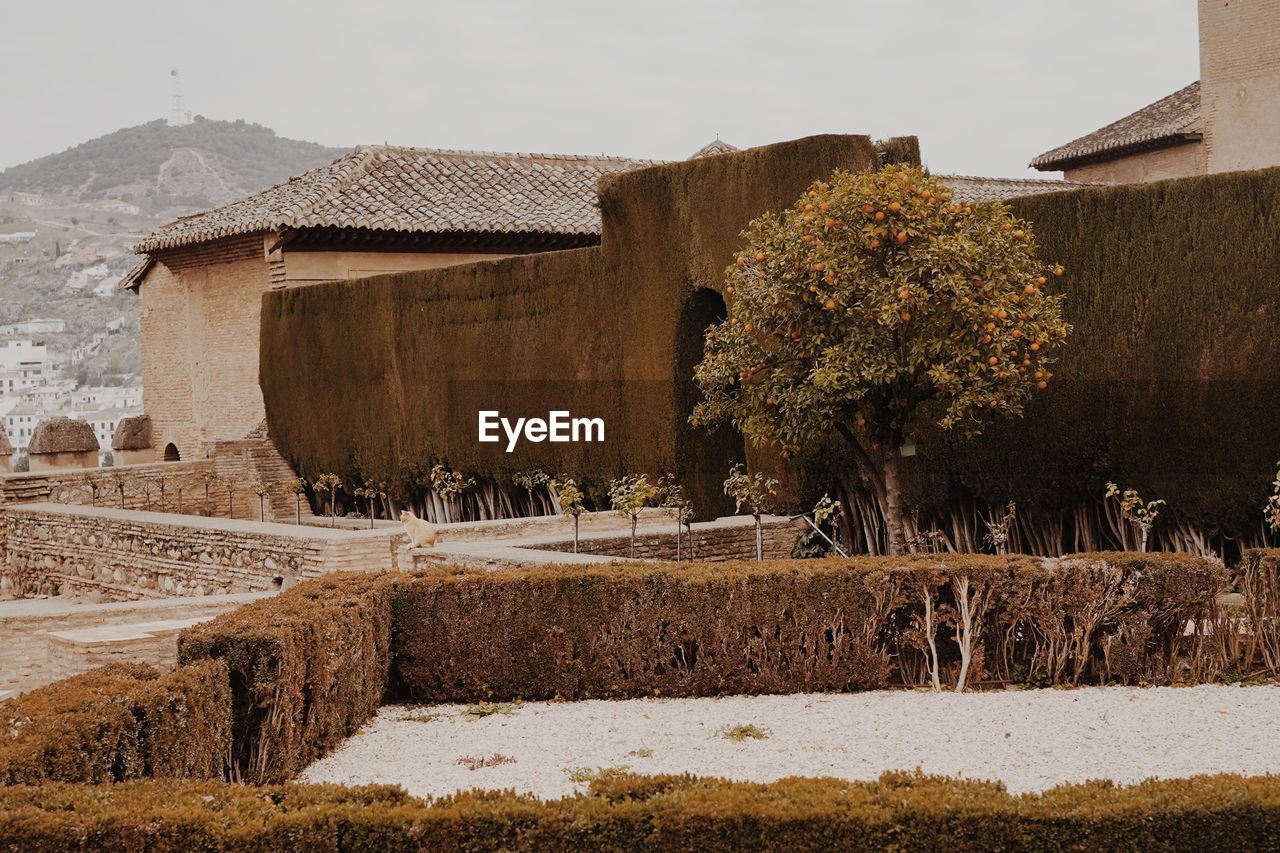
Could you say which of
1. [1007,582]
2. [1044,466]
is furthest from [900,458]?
[1007,582]

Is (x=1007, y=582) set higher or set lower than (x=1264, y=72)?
lower

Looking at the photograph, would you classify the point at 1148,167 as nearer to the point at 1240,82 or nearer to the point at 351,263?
the point at 1240,82

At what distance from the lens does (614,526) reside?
1800cm

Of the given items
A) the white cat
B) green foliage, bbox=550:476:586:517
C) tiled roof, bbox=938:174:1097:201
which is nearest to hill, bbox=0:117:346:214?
tiled roof, bbox=938:174:1097:201

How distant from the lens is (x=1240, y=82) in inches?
1184

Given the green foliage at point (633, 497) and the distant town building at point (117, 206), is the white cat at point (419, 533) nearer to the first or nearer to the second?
the green foliage at point (633, 497)

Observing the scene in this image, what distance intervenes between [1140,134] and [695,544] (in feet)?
78.3

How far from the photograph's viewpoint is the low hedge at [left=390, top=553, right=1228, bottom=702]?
1074cm

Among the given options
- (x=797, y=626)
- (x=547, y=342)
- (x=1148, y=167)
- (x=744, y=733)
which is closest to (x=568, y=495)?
(x=797, y=626)

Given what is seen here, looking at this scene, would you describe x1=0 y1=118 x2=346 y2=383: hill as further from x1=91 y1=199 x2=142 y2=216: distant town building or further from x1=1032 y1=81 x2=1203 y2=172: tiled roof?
x1=1032 y1=81 x2=1203 y2=172: tiled roof

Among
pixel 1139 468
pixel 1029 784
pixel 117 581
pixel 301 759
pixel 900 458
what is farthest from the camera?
pixel 117 581

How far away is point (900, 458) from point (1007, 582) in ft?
Answer: 18.0

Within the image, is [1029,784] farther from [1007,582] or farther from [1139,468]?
[1139,468]
